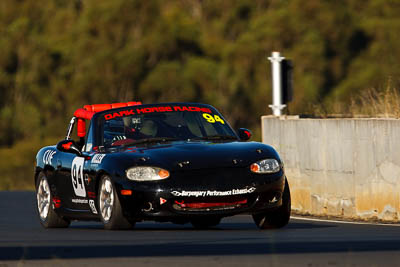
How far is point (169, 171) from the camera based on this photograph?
12.4 meters

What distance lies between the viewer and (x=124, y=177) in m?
12.6

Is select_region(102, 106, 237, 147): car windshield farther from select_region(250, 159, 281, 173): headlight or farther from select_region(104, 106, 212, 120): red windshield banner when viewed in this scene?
select_region(250, 159, 281, 173): headlight

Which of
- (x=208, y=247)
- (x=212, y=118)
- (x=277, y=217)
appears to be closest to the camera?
(x=208, y=247)

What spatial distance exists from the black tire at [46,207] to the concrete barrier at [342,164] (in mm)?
3769

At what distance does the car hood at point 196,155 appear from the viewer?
41.0 feet

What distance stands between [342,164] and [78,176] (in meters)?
4.25

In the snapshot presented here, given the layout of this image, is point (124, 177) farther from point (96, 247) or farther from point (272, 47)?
point (272, 47)

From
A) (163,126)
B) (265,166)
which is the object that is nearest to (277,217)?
(265,166)

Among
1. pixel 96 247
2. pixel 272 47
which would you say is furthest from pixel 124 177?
pixel 272 47

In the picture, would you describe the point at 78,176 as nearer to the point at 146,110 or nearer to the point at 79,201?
the point at 79,201

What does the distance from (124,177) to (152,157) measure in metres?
0.34

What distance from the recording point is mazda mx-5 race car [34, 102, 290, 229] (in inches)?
490

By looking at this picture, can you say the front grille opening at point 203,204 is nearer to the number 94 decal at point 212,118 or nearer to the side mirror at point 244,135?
the side mirror at point 244,135

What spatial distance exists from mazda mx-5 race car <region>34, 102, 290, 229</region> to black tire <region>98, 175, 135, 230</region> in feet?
0.03
